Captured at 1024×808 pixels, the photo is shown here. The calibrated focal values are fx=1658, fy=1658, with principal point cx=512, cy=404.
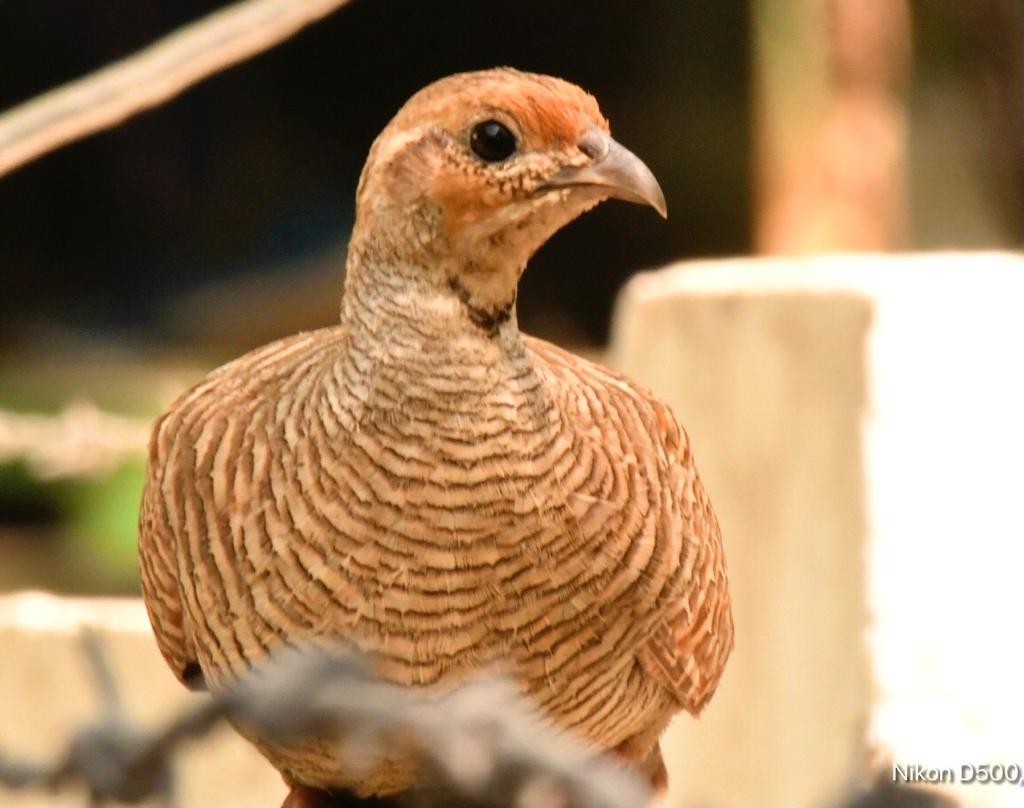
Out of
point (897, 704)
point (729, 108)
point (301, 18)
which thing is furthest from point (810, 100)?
point (301, 18)

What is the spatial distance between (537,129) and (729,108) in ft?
18.8

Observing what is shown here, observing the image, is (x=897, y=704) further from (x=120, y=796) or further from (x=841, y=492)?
(x=120, y=796)

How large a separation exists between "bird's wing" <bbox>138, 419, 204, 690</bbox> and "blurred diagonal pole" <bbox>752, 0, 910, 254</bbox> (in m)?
3.91

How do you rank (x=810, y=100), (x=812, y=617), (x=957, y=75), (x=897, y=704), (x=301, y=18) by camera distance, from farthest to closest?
1. (x=957, y=75)
2. (x=810, y=100)
3. (x=812, y=617)
4. (x=897, y=704)
5. (x=301, y=18)

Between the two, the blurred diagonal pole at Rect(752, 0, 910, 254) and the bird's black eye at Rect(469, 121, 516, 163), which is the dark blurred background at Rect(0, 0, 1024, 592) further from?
the bird's black eye at Rect(469, 121, 516, 163)

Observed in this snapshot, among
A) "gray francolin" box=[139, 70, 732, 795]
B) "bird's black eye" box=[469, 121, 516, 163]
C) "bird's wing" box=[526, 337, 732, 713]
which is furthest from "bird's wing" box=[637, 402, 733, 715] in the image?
"bird's black eye" box=[469, 121, 516, 163]

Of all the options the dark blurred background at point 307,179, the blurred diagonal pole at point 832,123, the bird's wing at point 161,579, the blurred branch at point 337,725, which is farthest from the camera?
the dark blurred background at point 307,179

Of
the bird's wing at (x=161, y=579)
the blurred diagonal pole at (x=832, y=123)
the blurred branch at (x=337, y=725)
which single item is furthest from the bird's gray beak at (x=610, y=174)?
the blurred diagonal pole at (x=832, y=123)

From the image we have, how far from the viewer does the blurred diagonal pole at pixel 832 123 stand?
5539 mm

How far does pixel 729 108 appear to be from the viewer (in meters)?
7.18

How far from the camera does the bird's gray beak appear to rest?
1603 mm

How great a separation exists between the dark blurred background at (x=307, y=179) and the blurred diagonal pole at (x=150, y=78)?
4259 millimetres

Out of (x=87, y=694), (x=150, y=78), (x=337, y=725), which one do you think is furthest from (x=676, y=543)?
(x=87, y=694)

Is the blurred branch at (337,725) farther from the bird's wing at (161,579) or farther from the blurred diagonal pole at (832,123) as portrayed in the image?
the blurred diagonal pole at (832,123)
